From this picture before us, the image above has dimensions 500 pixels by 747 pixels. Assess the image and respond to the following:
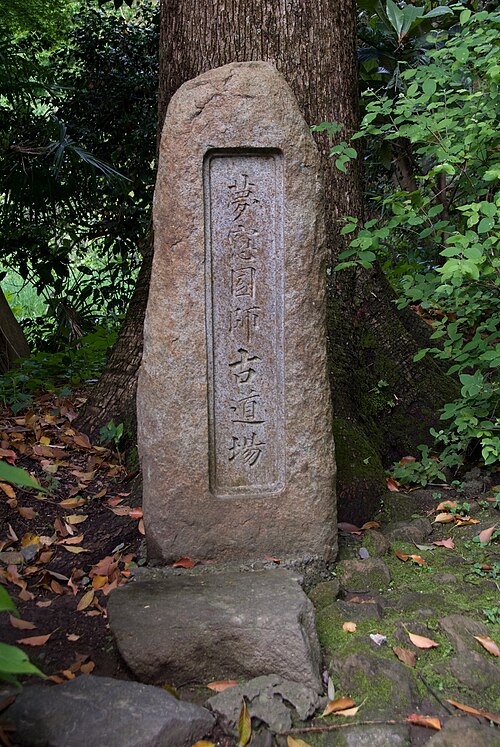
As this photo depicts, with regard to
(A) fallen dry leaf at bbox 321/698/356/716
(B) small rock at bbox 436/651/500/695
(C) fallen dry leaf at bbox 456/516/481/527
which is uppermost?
(C) fallen dry leaf at bbox 456/516/481/527

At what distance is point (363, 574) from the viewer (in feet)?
9.76

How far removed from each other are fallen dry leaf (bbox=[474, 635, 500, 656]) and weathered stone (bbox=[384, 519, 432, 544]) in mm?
729

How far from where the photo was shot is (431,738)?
2123mm

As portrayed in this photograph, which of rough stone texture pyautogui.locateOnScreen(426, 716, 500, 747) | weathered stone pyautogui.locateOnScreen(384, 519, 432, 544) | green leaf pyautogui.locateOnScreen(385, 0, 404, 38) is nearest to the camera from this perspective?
rough stone texture pyautogui.locateOnScreen(426, 716, 500, 747)

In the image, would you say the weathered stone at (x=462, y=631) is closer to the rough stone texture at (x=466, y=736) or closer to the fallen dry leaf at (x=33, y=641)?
the rough stone texture at (x=466, y=736)

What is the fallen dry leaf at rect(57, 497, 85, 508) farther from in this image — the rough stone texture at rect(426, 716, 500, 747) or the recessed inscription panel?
the rough stone texture at rect(426, 716, 500, 747)

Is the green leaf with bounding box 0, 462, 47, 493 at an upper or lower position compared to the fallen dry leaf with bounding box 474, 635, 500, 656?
upper

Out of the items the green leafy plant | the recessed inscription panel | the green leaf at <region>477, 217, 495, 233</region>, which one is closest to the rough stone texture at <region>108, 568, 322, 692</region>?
the recessed inscription panel

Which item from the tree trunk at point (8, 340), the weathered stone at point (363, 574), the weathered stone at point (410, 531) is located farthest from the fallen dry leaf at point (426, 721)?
the tree trunk at point (8, 340)

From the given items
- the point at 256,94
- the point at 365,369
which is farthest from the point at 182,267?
the point at 365,369

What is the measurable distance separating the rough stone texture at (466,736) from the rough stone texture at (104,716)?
657mm

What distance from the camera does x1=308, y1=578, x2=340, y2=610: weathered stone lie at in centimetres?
279

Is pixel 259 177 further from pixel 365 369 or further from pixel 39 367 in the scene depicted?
pixel 39 367

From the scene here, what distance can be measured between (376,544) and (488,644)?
0.76 m
